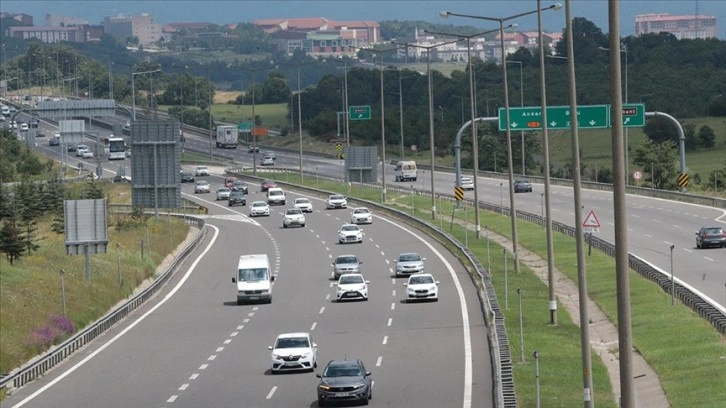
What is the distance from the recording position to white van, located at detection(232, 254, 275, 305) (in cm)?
6372

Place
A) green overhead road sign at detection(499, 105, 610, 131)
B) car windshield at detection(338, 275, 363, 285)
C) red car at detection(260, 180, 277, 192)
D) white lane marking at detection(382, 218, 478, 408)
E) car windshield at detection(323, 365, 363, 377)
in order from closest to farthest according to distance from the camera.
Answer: car windshield at detection(323, 365, 363, 377) < white lane marking at detection(382, 218, 478, 408) < car windshield at detection(338, 275, 363, 285) < green overhead road sign at detection(499, 105, 610, 131) < red car at detection(260, 180, 277, 192)

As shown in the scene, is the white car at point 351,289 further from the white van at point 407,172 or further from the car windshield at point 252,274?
the white van at point 407,172

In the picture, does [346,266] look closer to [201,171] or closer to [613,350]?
[613,350]

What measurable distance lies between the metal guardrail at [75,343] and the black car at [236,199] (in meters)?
44.5

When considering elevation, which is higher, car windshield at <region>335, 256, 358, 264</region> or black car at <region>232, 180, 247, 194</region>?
black car at <region>232, 180, 247, 194</region>

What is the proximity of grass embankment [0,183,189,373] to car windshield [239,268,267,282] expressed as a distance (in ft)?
16.5

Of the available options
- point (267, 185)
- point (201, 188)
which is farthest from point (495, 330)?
point (201, 188)

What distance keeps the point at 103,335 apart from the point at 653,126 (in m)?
117

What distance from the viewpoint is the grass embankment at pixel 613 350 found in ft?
132

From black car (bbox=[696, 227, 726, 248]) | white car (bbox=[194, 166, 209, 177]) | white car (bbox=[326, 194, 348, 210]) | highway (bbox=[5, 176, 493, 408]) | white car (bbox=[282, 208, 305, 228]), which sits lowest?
highway (bbox=[5, 176, 493, 408])

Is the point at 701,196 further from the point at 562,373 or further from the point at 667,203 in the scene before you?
the point at 562,373

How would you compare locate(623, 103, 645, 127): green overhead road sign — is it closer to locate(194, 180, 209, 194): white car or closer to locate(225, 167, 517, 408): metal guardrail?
locate(225, 167, 517, 408): metal guardrail

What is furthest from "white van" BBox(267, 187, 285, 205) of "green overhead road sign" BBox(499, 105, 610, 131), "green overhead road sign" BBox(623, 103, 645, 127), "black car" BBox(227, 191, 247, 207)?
"green overhead road sign" BBox(623, 103, 645, 127)

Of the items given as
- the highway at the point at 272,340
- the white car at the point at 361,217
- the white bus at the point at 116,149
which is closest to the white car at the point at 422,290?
the highway at the point at 272,340
